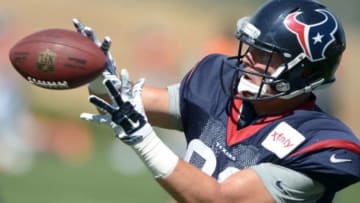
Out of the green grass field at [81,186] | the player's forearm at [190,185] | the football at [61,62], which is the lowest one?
the green grass field at [81,186]

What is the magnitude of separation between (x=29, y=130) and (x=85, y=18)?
10.5 ft

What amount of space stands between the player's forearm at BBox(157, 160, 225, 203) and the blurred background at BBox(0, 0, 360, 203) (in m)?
3.34

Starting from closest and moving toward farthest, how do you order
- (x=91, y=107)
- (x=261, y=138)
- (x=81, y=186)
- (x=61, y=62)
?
(x=61, y=62), (x=261, y=138), (x=81, y=186), (x=91, y=107)

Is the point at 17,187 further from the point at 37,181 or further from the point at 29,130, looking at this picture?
the point at 29,130

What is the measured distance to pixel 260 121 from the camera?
11.5 feet

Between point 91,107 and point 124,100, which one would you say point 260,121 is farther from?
point 91,107

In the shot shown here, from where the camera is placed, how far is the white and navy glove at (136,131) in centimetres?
315

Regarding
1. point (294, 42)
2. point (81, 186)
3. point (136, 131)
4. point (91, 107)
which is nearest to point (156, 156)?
point (136, 131)

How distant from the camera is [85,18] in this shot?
12.1 m

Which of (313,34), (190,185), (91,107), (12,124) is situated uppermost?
(313,34)

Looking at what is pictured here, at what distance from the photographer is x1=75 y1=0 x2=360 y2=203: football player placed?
321cm

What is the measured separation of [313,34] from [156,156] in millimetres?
717

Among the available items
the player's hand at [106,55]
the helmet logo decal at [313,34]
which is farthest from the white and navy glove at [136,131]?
the helmet logo decal at [313,34]

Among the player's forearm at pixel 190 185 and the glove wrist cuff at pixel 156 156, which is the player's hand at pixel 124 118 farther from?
the player's forearm at pixel 190 185
